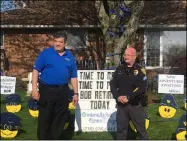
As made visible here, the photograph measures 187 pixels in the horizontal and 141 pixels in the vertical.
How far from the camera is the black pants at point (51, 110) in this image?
6.18 meters

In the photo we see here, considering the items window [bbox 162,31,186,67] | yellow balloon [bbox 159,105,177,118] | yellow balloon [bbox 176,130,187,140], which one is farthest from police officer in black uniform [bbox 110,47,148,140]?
window [bbox 162,31,186,67]

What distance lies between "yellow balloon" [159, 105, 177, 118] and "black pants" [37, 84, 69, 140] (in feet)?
13.5

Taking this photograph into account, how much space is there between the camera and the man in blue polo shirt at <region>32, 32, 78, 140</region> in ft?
19.9

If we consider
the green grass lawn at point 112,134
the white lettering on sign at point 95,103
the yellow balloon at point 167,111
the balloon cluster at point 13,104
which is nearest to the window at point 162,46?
the green grass lawn at point 112,134

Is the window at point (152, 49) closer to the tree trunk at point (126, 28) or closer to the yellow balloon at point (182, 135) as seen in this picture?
the tree trunk at point (126, 28)

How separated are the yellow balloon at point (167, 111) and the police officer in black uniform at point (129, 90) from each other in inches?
141

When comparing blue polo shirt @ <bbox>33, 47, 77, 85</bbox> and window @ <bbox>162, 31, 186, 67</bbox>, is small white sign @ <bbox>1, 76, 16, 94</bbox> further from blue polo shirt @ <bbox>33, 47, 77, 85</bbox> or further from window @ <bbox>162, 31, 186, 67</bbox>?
window @ <bbox>162, 31, 186, 67</bbox>

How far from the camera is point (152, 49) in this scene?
18438mm

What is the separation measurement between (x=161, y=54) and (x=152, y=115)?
28.0 ft

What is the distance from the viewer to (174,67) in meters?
16.5

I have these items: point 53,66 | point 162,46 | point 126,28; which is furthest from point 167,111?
point 162,46

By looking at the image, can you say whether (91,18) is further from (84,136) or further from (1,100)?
(84,136)

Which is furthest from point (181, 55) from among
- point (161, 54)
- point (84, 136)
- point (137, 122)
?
point (137, 122)

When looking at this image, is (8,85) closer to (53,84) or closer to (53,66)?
(53,84)
